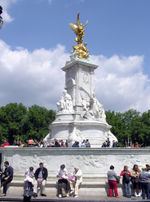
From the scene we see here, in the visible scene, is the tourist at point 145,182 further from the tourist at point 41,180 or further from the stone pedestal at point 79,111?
the stone pedestal at point 79,111

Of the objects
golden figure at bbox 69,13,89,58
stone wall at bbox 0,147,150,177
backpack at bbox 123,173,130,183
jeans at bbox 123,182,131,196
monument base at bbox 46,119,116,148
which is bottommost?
jeans at bbox 123,182,131,196

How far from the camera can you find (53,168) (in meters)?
15.2


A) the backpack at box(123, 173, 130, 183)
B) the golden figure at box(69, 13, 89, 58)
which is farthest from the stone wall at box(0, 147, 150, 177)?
the golden figure at box(69, 13, 89, 58)

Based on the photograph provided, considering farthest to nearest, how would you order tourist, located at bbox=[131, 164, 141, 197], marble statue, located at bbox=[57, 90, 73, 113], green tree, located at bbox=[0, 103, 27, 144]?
green tree, located at bbox=[0, 103, 27, 144], marble statue, located at bbox=[57, 90, 73, 113], tourist, located at bbox=[131, 164, 141, 197]

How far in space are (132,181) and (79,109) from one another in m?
15.7

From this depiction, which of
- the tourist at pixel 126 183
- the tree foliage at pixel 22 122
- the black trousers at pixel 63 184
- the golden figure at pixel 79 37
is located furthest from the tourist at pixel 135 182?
the tree foliage at pixel 22 122

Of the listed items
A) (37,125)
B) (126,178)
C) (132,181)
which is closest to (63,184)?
(126,178)

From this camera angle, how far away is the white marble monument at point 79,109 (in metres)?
25.3

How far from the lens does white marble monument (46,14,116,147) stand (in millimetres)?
25328

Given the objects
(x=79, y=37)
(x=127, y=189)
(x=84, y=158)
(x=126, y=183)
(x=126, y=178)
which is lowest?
(x=127, y=189)

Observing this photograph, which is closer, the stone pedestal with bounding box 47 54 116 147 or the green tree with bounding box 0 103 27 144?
the stone pedestal with bounding box 47 54 116 147

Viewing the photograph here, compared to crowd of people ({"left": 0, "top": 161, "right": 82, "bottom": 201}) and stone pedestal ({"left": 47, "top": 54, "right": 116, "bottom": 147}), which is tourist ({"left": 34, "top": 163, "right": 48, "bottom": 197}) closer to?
crowd of people ({"left": 0, "top": 161, "right": 82, "bottom": 201})

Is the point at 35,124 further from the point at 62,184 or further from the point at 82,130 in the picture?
the point at 62,184

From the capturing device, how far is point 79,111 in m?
27.0
